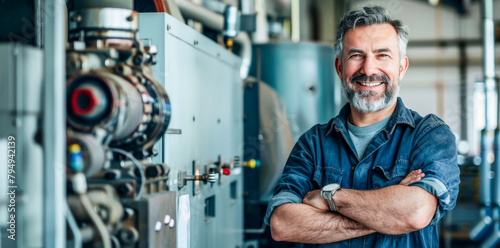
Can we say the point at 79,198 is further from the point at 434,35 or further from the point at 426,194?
the point at 434,35

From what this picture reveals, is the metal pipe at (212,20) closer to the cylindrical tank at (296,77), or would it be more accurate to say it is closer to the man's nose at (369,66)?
the cylindrical tank at (296,77)

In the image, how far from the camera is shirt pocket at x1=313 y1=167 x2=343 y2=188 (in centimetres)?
173

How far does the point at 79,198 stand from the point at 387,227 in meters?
0.81

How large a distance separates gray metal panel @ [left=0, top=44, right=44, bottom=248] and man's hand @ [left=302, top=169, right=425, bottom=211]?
2.74 ft

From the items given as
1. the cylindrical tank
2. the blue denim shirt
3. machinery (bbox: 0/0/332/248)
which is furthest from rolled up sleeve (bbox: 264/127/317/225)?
the cylindrical tank

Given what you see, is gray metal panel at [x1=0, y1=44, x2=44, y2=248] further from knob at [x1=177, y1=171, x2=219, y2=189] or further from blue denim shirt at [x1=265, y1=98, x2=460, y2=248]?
blue denim shirt at [x1=265, y1=98, x2=460, y2=248]

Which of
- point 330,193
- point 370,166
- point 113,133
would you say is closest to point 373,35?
point 370,166

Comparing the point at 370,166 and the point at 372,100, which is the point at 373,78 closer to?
the point at 372,100

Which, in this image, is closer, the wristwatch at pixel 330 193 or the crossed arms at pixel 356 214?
the crossed arms at pixel 356 214

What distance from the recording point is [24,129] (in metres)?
1.06

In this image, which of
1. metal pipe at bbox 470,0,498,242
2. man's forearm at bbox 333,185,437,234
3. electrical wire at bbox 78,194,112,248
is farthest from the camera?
metal pipe at bbox 470,0,498,242

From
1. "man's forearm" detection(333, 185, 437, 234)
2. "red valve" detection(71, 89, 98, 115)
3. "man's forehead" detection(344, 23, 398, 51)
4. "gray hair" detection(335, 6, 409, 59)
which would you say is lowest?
"man's forearm" detection(333, 185, 437, 234)

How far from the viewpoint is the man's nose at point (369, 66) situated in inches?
68.8

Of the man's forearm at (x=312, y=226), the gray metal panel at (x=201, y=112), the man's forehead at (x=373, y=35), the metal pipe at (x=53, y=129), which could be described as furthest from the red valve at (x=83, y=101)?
the man's forehead at (x=373, y=35)
